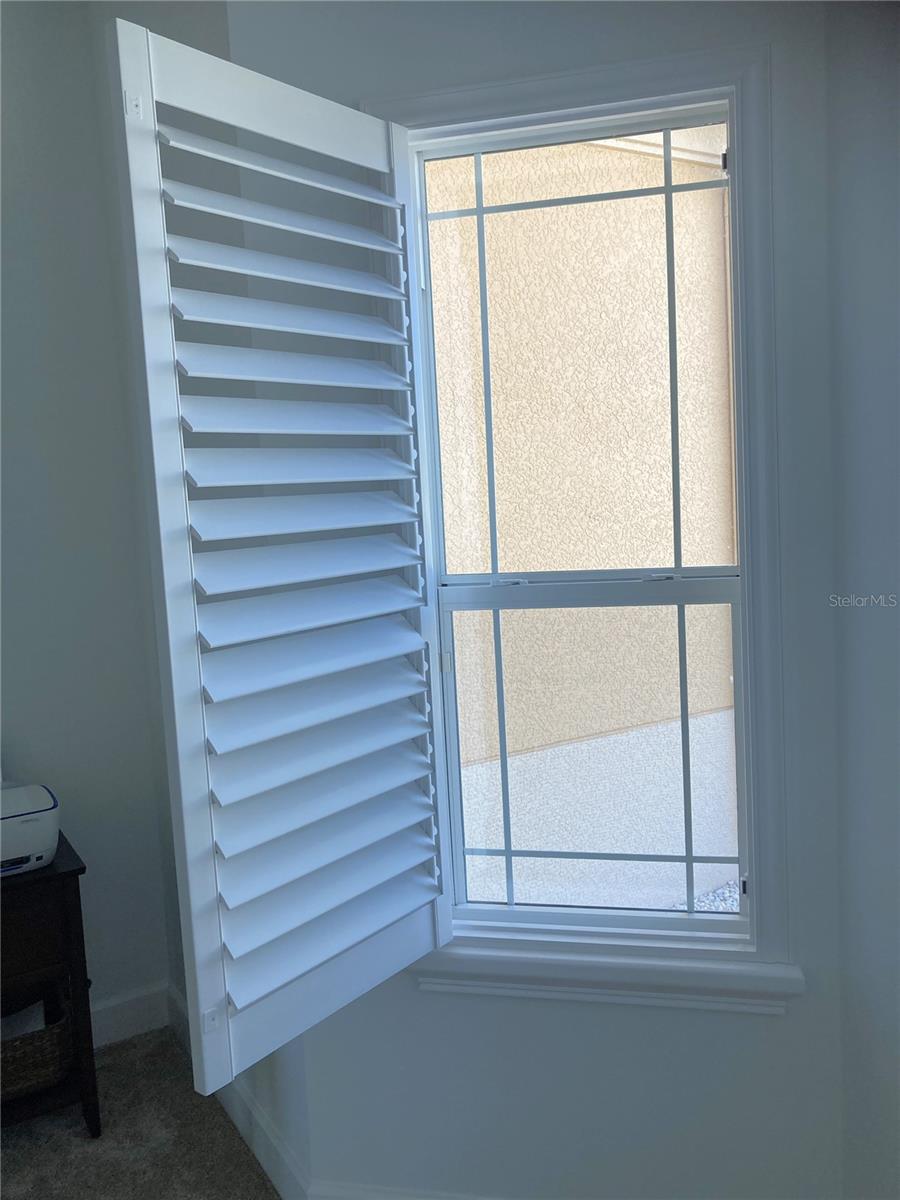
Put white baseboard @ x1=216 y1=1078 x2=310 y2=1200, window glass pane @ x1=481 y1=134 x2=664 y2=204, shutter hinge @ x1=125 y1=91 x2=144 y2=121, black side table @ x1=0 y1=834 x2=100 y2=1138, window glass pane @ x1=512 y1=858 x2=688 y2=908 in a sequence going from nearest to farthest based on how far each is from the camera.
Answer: shutter hinge @ x1=125 y1=91 x2=144 y2=121 → window glass pane @ x1=481 y1=134 x2=664 y2=204 → window glass pane @ x1=512 y1=858 x2=688 y2=908 → white baseboard @ x1=216 y1=1078 x2=310 y2=1200 → black side table @ x1=0 y1=834 x2=100 y2=1138

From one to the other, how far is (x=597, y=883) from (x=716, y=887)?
8.6 inches

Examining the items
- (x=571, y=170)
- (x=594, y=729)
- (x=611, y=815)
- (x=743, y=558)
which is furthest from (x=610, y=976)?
(x=571, y=170)

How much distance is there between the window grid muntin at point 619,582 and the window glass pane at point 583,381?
0.02m

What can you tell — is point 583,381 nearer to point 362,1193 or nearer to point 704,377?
point 704,377

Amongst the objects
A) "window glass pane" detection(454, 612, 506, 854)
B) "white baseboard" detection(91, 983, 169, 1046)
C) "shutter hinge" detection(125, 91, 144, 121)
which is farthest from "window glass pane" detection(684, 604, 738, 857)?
"white baseboard" detection(91, 983, 169, 1046)

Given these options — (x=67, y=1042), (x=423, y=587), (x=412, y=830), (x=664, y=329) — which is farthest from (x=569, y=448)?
(x=67, y=1042)

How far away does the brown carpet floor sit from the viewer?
2035 mm

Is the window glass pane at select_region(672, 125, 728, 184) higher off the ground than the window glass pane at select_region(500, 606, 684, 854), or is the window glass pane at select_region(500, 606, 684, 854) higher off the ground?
the window glass pane at select_region(672, 125, 728, 184)

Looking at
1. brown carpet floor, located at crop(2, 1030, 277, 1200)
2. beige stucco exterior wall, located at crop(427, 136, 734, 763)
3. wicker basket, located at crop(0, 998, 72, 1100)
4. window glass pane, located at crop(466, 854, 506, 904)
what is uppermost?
beige stucco exterior wall, located at crop(427, 136, 734, 763)

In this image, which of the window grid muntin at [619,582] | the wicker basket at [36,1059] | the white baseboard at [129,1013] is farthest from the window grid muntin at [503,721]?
the white baseboard at [129,1013]

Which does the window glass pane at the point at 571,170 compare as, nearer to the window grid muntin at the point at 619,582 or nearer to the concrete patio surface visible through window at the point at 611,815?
the window grid muntin at the point at 619,582

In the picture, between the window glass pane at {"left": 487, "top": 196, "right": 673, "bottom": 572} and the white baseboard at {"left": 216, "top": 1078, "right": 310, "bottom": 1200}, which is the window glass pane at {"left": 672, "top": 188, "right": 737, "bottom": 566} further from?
the white baseboard at {"left": 216, "top": 1078, "right": 310, "bottom": 1200}

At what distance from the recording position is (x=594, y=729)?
178 cm

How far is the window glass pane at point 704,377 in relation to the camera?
165 cm
